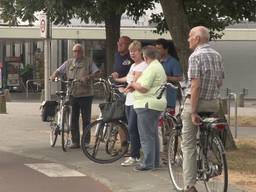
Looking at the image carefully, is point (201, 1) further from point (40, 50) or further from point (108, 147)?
point (40, 50)

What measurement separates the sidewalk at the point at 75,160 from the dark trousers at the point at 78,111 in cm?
35

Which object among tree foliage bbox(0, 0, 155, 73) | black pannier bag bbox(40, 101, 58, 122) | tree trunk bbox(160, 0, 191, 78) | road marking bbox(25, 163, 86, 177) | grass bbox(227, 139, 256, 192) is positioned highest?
tree foliage bbox(0, 0, 155, 73)

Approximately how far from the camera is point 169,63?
10.0 m

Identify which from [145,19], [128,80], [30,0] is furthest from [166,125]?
[145,19]

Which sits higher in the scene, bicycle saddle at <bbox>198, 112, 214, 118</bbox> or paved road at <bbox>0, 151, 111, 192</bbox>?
bicycle saddle at <bbox>198, 112, 214, 118</bbox>

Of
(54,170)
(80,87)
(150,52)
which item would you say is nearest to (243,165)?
(150,52)

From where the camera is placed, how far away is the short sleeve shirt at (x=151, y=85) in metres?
8.77

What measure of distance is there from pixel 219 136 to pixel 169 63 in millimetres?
2916

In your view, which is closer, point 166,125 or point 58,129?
point 166,125

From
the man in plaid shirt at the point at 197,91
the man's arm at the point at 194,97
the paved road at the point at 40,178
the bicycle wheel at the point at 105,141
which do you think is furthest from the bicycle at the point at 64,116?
the man's arm at the point at 194,97

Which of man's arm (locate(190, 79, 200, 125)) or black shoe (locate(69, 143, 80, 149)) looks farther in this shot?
black shoe (locate(69, 143, 80, 149))

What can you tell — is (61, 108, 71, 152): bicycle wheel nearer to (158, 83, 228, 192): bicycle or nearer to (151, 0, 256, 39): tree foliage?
(158, 83, 228, 192): bicycle

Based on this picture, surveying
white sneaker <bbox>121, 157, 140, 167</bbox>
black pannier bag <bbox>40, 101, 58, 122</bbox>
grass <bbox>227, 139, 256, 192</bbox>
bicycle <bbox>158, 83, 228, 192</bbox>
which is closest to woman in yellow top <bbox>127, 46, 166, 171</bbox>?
white sneaker <bbox>121, 157, 140, 167</bbox>

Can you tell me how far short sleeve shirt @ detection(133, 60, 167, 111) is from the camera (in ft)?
28.8
